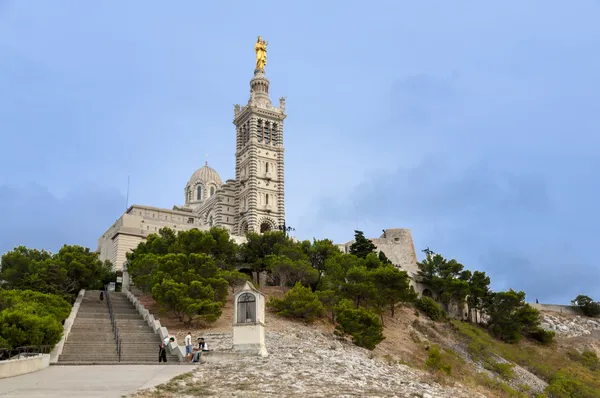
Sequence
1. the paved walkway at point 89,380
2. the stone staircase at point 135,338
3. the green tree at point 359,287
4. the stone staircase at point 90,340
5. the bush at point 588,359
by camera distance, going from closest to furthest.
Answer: the paved walkway at point 89,380 < the stone staircase at point 90,340 < the stone staircase at point 135,338 < the green tree at point 359,287 < the bush at point 588,359

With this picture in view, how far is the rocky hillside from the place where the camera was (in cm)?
1600

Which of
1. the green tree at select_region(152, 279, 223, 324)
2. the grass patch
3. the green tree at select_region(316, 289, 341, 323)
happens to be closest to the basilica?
the grass patch

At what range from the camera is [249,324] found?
2270 centimetres

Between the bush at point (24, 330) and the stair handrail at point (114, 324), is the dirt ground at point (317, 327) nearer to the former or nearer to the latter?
the stair handrail at point (114, 324)

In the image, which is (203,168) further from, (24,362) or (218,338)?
(24,362)

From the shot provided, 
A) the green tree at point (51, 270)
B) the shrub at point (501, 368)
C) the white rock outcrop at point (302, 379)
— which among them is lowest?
the shrub at point (501, 368)

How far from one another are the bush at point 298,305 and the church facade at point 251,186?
91.3 feet

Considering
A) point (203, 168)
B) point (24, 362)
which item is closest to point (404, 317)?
point (24, 362)

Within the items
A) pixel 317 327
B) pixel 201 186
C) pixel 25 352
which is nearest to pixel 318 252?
pixel 317 327

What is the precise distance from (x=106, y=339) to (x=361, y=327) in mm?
14278

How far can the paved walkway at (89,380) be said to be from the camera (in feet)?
46.5

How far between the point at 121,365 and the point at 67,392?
7.55 metres

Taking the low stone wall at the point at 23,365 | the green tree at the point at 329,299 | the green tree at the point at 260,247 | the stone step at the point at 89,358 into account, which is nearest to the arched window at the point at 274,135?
the green tree at the point at 260,247

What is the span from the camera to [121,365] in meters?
21.6
